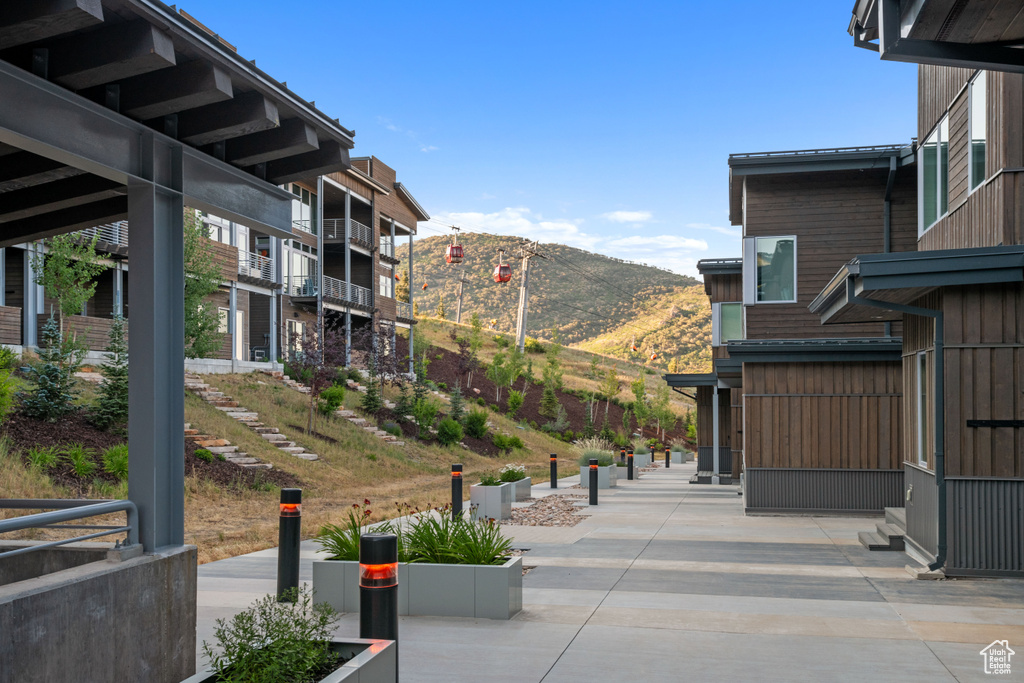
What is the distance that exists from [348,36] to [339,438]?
74.4 meters

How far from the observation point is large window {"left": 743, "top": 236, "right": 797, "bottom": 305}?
1927 centimetres

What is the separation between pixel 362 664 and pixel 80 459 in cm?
1380

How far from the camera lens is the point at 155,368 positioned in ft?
17.9

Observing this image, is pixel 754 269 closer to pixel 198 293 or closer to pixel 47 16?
pixel 47 16

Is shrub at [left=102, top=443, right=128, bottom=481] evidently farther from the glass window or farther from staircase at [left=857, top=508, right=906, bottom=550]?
the glass window

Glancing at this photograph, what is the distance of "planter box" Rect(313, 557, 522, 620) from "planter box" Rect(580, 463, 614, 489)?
51.7 feet

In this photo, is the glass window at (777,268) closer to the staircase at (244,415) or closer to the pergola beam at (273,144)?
the staircase at (244,415)

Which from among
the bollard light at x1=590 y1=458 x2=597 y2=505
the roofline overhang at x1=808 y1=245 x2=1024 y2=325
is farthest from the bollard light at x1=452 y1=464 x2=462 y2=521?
the roofline overhang at x1=808 y1=245 x2=1024 y2=325

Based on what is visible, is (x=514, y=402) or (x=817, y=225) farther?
(x=514, y=402)

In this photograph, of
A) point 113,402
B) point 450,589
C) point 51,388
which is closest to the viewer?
point 450,589

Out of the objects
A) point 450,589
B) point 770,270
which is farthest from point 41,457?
point 770,270

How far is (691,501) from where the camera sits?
21.2 m

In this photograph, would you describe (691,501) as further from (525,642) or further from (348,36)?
(348,36)

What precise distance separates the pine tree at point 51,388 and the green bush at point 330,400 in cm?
1098
